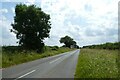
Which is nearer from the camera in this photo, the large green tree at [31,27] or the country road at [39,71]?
the country road at [39,71]

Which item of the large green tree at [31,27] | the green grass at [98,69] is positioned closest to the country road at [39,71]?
the green grass at [98,69]

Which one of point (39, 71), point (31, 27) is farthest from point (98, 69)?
point (31, 27)

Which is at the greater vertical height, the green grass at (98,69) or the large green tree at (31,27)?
the large green tree at (31,27)

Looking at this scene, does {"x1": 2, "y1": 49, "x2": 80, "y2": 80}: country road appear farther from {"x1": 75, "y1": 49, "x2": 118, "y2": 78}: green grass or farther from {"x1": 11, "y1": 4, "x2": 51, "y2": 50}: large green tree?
{"x1": 11, "y1": 4, "x2": 51, "y2": 50}: large green tree

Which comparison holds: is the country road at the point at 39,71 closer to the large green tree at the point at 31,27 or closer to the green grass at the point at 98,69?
the green grass at the point at 98,69

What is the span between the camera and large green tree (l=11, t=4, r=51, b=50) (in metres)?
59.7

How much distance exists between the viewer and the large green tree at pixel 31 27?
59719mm

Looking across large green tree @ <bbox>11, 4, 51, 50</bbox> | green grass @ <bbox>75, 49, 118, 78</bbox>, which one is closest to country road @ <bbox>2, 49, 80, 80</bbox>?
green grass @ <bbox>75, 49, 118, 78</bbox>

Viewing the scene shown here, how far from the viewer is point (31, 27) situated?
2349 inches

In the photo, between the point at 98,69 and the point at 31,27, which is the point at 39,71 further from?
the point at 31,27

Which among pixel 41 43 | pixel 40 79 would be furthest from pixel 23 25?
pixel 40 79

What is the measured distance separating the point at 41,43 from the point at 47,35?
2326mm

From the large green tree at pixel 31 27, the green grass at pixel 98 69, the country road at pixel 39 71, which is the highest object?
the large green tree at pixel 31 27

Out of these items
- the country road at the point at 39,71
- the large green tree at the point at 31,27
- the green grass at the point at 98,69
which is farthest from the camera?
the large green tree at the point at 31,27
